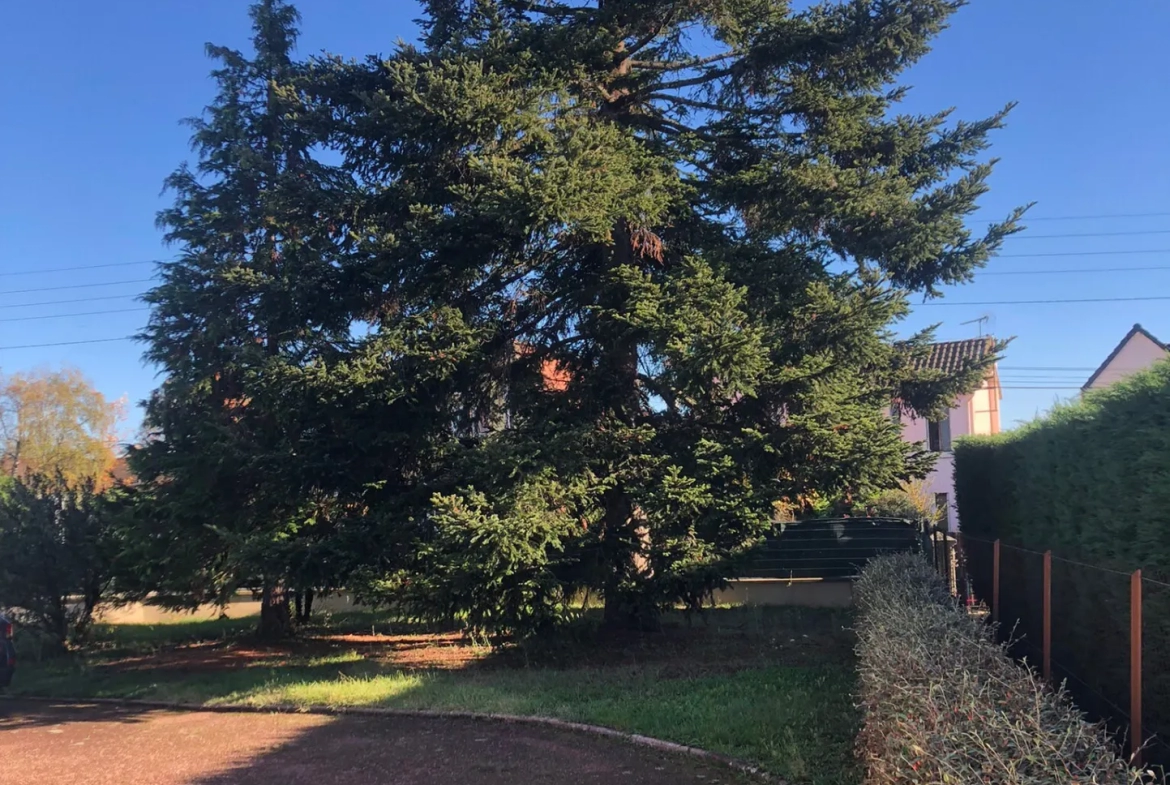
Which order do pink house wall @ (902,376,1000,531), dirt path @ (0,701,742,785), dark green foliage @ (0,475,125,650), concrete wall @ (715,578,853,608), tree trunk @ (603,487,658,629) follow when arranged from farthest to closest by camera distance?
pink house wall @ (902,376,1000,531), concrete wall @ (715,578,853,608), dark green foliage @ (0,475,125,650), tree trunk @ (603,487,658,629), dirt path @ (0,701,742,785)

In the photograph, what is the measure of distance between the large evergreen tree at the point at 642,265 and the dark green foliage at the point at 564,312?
0.05 metres

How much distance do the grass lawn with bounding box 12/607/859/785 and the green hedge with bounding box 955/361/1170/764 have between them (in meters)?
1.77

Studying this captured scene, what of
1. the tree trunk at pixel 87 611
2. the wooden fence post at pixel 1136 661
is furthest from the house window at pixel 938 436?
the wooden fence post at pixel 1136 661

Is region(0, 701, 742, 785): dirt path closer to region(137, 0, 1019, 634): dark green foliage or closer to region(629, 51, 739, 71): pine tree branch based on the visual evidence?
region(137, 0, 1019, 634): dark green foliage

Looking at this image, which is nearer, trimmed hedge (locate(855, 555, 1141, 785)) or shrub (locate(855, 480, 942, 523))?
trimmed hedge (locate(855, 555, 1141, 785))

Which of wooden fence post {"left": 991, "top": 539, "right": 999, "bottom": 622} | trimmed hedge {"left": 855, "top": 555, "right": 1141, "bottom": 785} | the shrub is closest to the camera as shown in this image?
trimmed hedge {"left": 855, "top": 555, "right": 1141, "bottom": 785}

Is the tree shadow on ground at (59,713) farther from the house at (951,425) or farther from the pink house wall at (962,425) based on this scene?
the pink house wall at (962,425)

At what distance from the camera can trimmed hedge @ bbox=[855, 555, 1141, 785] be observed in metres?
3.47

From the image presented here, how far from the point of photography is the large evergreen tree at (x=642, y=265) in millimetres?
10336

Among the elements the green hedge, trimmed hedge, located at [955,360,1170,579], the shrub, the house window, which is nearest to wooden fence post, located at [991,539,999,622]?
the green hedge

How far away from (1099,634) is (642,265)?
26.7ft

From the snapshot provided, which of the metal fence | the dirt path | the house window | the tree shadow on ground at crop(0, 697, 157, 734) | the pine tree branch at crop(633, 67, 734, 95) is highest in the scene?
the pine tree branch at crop(633, 67, 734, 95)

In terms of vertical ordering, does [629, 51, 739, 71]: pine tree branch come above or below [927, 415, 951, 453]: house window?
above

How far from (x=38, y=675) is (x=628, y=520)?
9.50m
